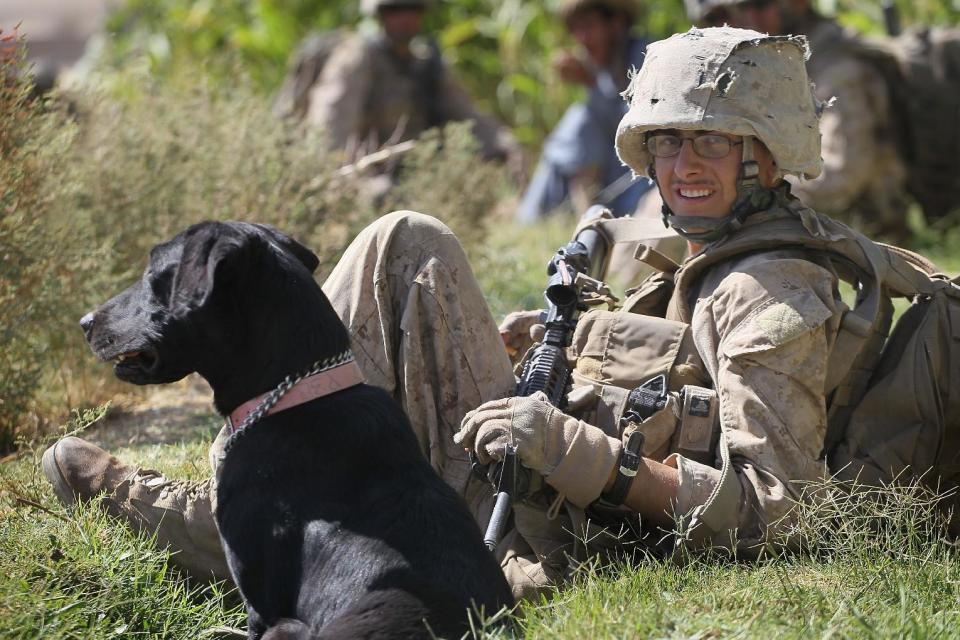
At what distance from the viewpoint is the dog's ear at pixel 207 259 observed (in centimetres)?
346

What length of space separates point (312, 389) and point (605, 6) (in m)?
8.12

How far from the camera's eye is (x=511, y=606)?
11.5 feet

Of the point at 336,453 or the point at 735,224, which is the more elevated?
the point at 735,224

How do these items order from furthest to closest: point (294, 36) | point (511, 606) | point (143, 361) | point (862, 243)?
point (294, 36)
point (862, 243)
point (143, 361)
point (511, 606)

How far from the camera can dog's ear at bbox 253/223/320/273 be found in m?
3.82

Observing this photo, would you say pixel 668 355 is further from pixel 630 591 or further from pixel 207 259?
pixel 207 259

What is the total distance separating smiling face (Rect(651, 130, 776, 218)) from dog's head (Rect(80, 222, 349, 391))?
1.37m

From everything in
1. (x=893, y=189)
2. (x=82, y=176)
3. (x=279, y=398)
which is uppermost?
(x=82, y=176)

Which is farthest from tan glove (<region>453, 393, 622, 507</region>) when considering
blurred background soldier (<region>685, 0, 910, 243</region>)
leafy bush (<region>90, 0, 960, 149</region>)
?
leafy bush (<region>90, 0, 960, 149</region>)

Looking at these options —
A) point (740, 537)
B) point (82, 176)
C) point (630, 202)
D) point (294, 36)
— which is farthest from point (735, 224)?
point (294, 36)

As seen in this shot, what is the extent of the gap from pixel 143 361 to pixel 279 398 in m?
0.49

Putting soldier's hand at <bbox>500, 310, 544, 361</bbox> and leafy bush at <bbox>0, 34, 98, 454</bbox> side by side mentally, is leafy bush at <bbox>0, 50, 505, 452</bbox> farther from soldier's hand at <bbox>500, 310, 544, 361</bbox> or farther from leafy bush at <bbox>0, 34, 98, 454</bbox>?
soldier's hand at <bbox>500, 310, 544, 361</bbox>

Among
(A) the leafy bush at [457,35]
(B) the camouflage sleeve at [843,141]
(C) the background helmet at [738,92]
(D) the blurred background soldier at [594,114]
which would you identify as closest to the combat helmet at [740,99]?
(C) the background helmet at [738,92]

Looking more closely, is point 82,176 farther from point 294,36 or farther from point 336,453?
point 294,36
